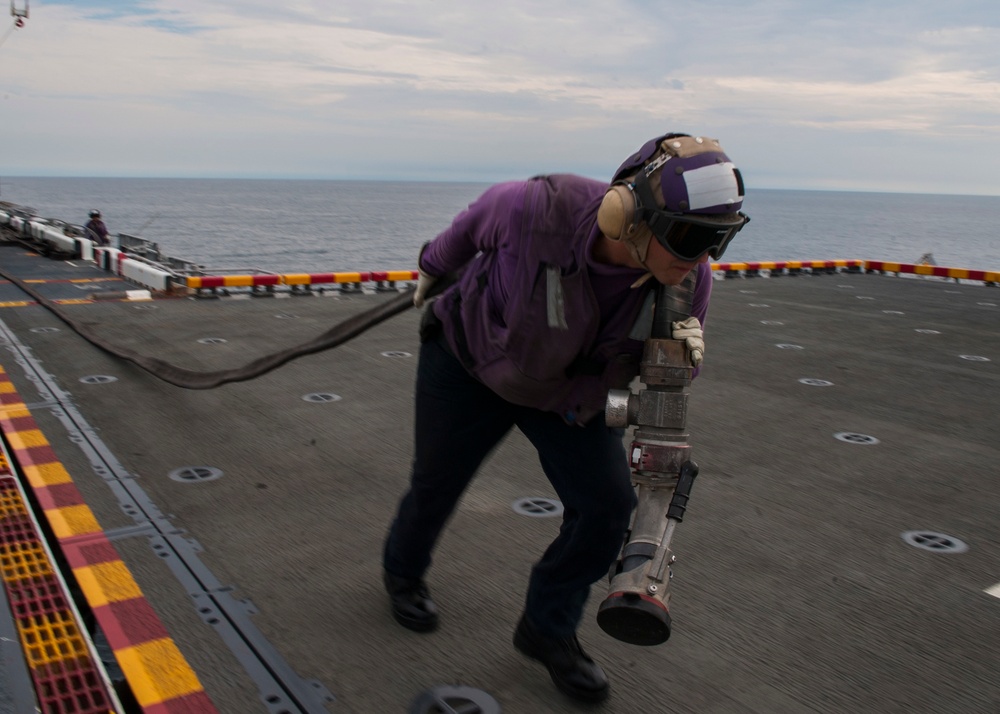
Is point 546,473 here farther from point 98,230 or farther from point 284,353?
point 98,230

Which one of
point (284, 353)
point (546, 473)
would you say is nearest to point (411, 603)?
point (546, 473)

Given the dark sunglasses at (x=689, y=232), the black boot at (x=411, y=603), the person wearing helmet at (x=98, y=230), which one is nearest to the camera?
the dark sunglasses at (x=689, y=232)

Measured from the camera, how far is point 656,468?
2.42 m

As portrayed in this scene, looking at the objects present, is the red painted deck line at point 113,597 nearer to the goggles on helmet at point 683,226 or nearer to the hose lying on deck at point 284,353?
the hose lying on deck at point 284,353

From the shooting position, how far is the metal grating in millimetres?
2846

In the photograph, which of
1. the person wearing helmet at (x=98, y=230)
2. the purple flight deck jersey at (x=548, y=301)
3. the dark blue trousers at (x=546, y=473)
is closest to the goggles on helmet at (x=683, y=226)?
the purple flight deck jersey at (x=548, y=301)

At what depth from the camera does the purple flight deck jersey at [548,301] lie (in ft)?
8.23

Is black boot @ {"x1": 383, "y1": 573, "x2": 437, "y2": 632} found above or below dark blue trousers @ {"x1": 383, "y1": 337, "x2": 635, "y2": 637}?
below

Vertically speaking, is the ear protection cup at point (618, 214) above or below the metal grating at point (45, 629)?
above

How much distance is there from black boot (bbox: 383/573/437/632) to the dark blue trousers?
52 millimetres

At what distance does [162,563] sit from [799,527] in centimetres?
327

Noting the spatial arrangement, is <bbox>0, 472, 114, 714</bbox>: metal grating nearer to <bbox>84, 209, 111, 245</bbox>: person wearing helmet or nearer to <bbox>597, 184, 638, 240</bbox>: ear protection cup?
<bbox>597, 184, 638, 240</bbox>: ear protection cup

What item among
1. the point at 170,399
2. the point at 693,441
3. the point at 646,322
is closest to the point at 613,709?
the point at 646,322

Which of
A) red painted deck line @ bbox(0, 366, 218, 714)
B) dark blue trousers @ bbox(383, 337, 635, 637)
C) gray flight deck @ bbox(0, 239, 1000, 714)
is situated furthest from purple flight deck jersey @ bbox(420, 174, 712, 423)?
red painted deck line @ bbox(0, 366, 218, 714)
